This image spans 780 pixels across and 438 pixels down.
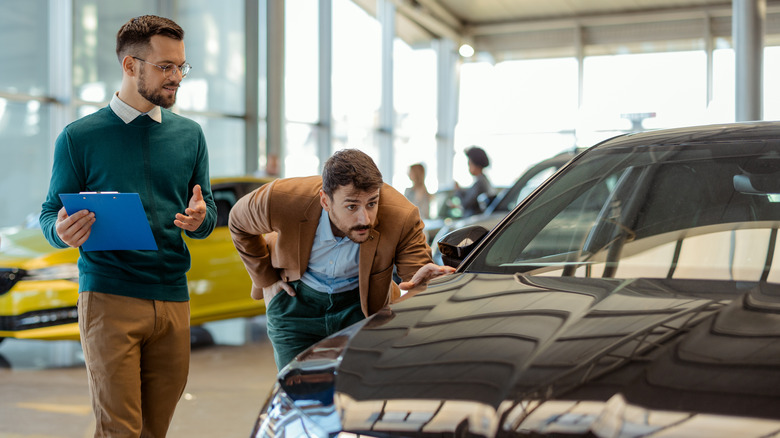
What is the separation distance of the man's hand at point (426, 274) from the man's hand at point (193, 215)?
2.10 ft

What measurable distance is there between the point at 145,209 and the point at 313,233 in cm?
54

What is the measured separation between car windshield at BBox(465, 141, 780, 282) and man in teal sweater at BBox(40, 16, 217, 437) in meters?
0.93

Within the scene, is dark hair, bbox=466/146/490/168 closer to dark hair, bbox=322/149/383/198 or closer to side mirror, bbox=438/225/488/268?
side mirror, bbox=438/225/488/268

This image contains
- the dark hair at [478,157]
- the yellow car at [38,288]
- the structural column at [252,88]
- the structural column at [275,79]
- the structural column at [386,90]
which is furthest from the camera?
the structural column at [386,90]

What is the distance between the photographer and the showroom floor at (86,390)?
13.5 ft

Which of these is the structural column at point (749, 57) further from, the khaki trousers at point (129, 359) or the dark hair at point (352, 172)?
the khaki trousers at point (129, 359)

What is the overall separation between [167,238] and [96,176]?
0.28m

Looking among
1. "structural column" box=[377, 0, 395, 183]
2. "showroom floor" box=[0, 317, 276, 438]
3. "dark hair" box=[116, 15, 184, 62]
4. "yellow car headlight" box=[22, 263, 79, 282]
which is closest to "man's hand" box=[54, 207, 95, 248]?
"dark hair" box=[116, 15, 184, 62]

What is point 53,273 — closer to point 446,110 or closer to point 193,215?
point 193,215

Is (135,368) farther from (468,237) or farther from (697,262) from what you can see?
(697,262)

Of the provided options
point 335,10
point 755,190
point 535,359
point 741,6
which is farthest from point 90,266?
point 335,10

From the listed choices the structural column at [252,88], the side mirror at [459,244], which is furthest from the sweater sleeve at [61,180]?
the structural column at [252,88]

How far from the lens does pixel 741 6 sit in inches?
511

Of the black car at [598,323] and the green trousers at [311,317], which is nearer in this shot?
the black car at [598,323]
